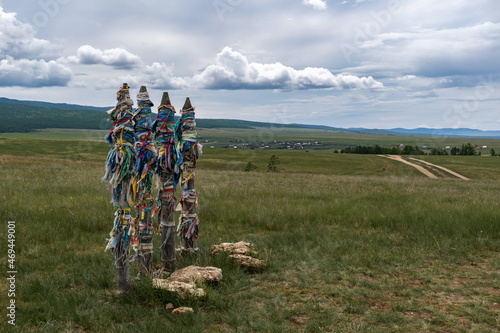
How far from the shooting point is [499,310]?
5.52 metres

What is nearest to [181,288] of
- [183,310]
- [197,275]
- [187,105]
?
[183,310]

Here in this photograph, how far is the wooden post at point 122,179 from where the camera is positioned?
581 cm

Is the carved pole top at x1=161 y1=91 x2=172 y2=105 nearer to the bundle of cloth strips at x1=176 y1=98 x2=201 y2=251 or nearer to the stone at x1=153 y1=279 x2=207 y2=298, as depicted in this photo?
the bundle of cloth strips at x1=176 y1=98 x2=201 y2=251

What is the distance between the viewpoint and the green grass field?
5.14 metres

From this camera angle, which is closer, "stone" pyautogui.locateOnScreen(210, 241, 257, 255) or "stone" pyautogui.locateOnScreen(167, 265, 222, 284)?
A: "stone" pyautogui.locateOnScreen(167, 265, 222, 284)

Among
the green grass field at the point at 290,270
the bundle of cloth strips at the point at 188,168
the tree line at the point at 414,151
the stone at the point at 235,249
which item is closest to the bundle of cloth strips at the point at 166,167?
the bundle of cloth strips at the point at 188,168

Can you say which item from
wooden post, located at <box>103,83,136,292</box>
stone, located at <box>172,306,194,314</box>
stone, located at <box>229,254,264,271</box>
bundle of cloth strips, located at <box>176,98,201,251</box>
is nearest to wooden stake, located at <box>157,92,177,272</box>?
wooden post, located at <box>103,83,136,292</box>

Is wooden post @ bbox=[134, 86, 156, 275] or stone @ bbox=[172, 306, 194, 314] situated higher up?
wooden post @ bbox=[134, 86, 156, 275]

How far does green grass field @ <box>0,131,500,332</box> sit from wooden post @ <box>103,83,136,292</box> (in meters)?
0.58

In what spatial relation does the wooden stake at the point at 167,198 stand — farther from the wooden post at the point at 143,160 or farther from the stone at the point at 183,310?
the stone at the point at 183,310

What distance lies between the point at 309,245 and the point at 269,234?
5.33ft

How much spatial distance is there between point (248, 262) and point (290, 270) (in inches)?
37.2

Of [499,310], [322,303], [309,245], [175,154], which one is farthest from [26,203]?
[499,310]

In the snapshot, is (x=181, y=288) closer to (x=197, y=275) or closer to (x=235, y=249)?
(x=197, y=275)
